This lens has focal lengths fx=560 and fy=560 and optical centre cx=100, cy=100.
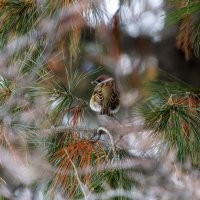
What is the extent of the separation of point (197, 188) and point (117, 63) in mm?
1025

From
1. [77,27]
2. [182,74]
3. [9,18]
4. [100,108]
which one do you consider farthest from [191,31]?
[182,74]

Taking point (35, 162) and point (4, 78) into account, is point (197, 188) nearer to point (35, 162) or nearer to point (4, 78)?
point (35, 162)

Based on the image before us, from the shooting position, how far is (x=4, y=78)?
136cm

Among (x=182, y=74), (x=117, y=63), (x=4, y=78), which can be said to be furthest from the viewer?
(x=182, y=74)

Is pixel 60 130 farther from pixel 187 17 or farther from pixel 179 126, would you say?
pixel 187 17

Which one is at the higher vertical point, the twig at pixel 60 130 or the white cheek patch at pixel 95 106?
the twig at pixel 60 130

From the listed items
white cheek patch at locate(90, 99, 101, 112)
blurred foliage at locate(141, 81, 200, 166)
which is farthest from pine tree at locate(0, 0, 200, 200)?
white cheek patch at locate(90, 99, 101, 112)

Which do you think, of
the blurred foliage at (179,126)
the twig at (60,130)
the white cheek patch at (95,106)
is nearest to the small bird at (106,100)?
the white cheek patch at (95,106)

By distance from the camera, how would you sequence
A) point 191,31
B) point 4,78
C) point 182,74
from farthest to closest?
point 182,74 < point 191,31 < point 4,78

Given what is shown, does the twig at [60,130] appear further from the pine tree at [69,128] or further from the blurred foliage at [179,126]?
the blurred foliage at [179,126]

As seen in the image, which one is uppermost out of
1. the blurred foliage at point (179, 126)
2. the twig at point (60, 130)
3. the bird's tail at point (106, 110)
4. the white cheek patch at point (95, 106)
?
the blurred foliage at point (179, 126)

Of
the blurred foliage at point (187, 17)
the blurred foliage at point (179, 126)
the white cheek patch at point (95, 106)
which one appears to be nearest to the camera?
the blurred foliage at point (179, 126)

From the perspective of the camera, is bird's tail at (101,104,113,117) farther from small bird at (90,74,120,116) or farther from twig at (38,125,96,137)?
twig at (38,125,96,137)

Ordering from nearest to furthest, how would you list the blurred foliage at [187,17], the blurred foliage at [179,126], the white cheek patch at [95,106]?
the blurred foliage at [179,126] → the blurred foliage at [187,17] → the white cheek patch at [95,106]
